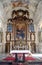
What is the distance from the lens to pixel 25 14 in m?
23.4

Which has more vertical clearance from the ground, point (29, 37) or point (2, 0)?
point (2, 0)

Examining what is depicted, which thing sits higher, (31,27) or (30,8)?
(30,8)

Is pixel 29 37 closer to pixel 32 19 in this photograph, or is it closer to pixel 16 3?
pixel 32 19

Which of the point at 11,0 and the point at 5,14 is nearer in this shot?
the point at 11,0

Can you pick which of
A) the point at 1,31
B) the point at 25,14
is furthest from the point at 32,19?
the point at 1,31

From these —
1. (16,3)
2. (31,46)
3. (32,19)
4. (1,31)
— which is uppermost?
(16,3)

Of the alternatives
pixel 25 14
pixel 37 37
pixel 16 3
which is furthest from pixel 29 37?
pixel 16 3

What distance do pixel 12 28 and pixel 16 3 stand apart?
3176 mm

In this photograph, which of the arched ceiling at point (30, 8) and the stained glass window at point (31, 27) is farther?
the stained glass window at point (31, 27)

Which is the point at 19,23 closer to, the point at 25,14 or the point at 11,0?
the point at 25,14

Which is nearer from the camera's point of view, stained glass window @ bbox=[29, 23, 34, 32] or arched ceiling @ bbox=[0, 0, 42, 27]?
arched ceiling @ bbox=[0, 0, 42, 27]

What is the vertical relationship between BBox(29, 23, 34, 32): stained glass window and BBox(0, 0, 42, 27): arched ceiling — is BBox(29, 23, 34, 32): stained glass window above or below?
below

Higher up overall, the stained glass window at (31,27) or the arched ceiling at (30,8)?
the arched ceiling at (30,8)

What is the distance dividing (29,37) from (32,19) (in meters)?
2.31
